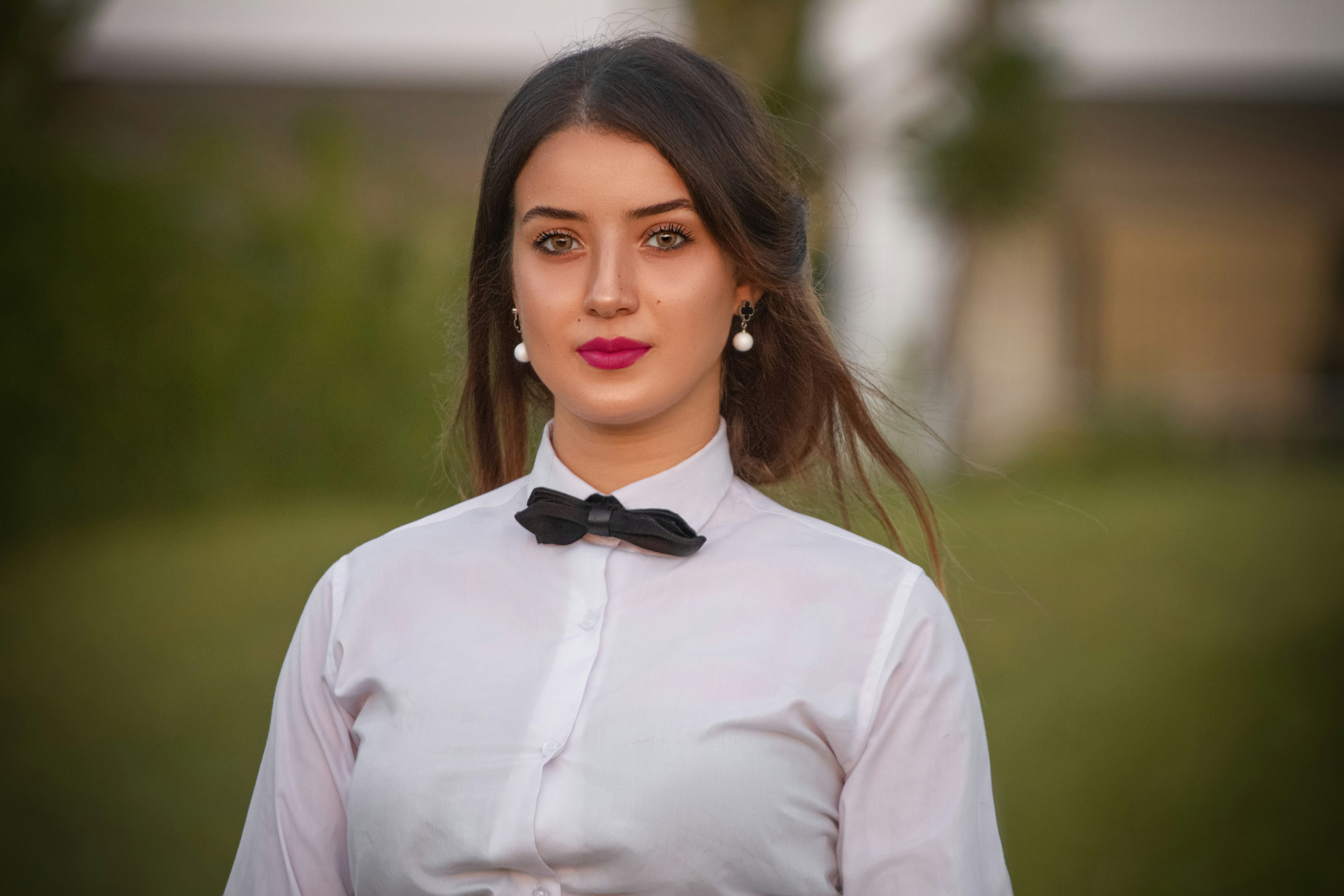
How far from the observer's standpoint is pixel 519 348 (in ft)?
6.23

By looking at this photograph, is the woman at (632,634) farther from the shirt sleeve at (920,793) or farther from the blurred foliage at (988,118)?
the blurred foliage at (988,118)

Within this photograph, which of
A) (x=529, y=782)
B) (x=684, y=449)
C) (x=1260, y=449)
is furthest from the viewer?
(x=1260, y=449)

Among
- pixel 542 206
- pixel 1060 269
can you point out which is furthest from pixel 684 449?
pixel 1060 269

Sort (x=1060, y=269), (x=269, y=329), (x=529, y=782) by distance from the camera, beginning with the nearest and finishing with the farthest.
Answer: (x=529, y=782) < (x=269, y=329) < (x=1060, y=269)

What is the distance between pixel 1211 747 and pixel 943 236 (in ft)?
16.7

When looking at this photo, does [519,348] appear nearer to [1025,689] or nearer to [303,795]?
[303,795]

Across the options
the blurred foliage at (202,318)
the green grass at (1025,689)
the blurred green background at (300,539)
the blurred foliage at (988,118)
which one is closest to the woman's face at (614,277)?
the green grass at (1025,689)

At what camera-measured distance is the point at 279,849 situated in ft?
5.45

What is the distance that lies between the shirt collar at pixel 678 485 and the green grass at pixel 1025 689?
98cm

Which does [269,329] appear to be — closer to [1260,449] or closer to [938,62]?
Result: [938,62]

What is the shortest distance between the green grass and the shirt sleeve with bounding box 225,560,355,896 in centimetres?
139

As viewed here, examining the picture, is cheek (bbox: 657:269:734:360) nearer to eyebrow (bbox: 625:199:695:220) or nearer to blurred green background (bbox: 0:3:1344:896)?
eyebrow (bbox: 625:199:695:220)

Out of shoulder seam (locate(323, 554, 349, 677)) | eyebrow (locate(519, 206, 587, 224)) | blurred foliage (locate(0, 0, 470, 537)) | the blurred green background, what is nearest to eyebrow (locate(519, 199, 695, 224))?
eyebrow (locate(519, 206, 587, 224))

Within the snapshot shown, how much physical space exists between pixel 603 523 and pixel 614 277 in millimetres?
→ 312
